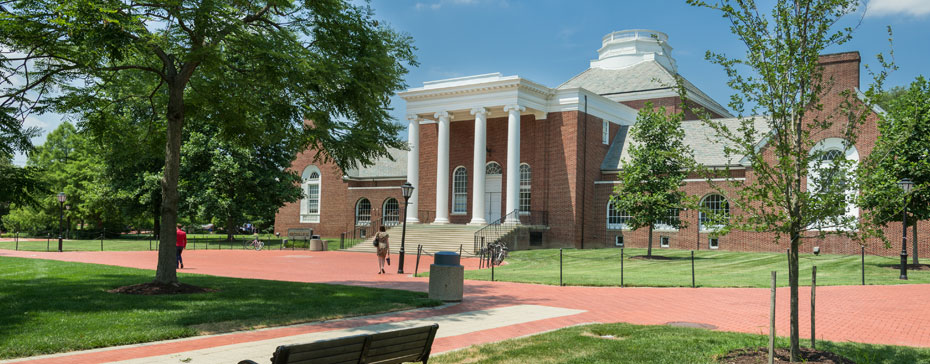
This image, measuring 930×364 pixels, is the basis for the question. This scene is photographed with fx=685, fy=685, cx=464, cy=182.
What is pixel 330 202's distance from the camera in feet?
161

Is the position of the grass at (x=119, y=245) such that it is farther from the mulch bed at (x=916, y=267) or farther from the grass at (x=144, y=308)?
the mulch bed at (x=916, y=267)

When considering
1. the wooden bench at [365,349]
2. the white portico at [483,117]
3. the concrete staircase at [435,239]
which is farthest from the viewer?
the white portico at [483,117]

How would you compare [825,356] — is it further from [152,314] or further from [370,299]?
[152,314]

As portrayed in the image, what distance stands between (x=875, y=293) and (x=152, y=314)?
15.9 m

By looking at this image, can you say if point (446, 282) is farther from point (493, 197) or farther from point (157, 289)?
point (493, 197)

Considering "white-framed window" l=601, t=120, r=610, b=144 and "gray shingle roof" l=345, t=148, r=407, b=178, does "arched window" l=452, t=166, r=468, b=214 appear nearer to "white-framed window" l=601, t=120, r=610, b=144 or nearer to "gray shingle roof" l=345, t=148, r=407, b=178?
"gray shingle roof" l=345, t=148, r=407, b=178

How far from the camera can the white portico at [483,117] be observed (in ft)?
122

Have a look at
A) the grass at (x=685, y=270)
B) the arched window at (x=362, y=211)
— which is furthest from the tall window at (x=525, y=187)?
the arched window at (x=362, y=211)

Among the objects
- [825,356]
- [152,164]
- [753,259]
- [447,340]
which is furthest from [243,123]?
[152,164]

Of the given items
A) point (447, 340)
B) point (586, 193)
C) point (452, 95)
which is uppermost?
point (452, 95)

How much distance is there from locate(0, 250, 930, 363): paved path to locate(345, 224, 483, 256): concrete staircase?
41.7 feet

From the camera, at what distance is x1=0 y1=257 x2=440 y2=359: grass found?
9057mm

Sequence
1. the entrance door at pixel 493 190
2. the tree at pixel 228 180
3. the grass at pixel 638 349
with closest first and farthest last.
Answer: the grass at pixel 638 349
the tree at pixel 228 180
the entrance door at pixel 493 190

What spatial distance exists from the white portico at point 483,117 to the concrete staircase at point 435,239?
3.06ft
